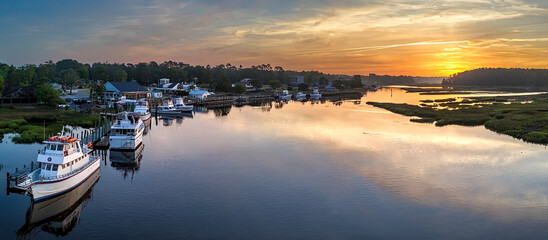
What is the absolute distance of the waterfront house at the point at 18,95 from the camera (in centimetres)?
8812

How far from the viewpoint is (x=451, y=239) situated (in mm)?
26344

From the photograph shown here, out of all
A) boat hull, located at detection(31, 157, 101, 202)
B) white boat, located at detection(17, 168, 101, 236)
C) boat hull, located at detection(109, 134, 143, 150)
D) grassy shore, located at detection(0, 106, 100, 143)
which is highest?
grassy shore, located at detection(0, 106, 100, 143)

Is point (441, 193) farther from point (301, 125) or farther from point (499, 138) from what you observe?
point (301, 125)

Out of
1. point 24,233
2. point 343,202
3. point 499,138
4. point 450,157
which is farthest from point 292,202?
point 499,138

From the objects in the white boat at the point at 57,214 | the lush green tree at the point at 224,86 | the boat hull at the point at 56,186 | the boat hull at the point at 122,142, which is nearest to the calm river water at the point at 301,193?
the white boat at the point at 57,214

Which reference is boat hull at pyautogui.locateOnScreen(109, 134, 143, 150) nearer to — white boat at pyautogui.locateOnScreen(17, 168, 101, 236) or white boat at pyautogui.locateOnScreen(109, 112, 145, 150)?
white boat at pyautogui.locateOnScreen(109, 112, 145, 150)

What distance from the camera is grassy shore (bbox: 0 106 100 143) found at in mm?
56625

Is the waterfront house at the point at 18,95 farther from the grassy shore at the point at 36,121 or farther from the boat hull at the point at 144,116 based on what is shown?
the boat hull at the point at 144,116

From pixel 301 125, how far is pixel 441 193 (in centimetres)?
4452

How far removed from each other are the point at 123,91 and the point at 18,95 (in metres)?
30.9

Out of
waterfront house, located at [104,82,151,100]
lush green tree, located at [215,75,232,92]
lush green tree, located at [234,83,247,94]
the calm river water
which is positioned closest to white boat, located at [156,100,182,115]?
waterfront house, located at [104,82,151,100]

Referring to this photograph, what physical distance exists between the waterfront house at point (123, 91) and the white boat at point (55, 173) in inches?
3163

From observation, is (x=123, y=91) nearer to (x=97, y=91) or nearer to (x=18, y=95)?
(x=97, y=91)

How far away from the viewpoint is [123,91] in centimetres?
11694
